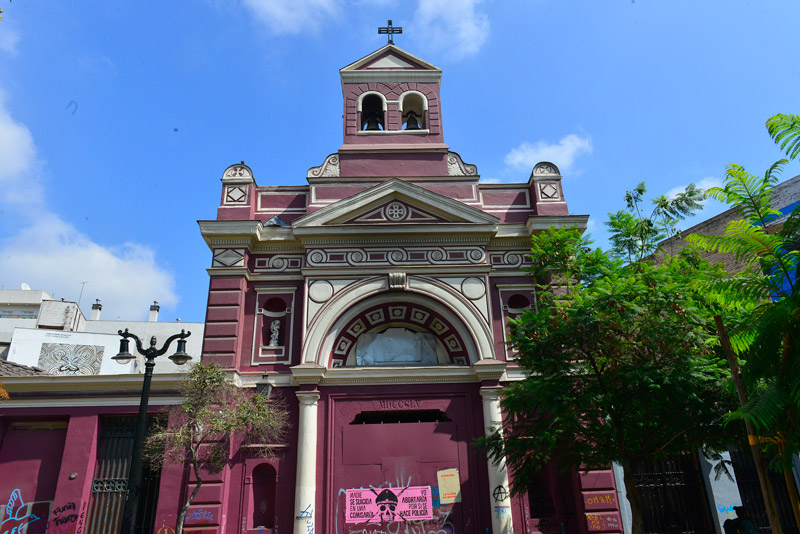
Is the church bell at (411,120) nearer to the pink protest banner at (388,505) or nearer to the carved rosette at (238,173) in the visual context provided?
the carved rosette at (238,173)

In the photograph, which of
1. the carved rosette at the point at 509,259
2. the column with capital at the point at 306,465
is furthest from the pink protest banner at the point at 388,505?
the carved rosette at the point at 509,259

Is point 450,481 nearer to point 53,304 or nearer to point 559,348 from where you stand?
point 559,348

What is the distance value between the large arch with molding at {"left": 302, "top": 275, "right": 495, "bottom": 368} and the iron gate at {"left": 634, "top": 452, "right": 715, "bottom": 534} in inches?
245

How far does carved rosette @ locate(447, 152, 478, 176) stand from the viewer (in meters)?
20.8

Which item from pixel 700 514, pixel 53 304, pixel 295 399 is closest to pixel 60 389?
pixel 295 399

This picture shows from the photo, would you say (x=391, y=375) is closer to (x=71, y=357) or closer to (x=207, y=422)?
(x=207, y=422)

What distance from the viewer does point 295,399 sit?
55.6ft

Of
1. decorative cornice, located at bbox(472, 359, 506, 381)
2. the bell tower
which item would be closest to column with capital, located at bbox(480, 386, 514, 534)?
decorative cornice, located at bbox(472, 359, 506, 381)

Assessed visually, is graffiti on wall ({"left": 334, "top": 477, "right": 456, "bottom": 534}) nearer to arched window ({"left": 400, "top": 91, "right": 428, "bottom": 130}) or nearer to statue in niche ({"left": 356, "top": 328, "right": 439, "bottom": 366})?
statue in niche ({"left": 356, "top": 328, "right": 439, "bottom": 366})

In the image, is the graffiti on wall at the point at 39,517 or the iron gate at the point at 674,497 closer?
the graffiti on wall at the point at 39,517

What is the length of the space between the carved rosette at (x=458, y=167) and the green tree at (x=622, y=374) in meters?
8.15

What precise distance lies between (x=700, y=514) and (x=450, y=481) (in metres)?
7.88

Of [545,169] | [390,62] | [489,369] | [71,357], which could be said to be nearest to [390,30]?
[390,62]

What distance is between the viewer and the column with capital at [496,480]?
15469 millimetres
